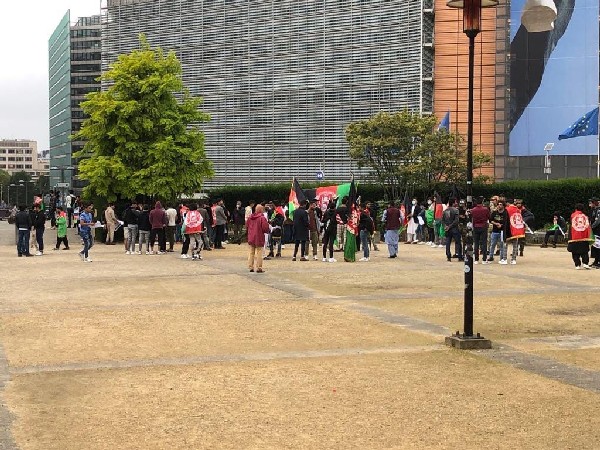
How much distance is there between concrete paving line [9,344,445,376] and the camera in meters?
8.87

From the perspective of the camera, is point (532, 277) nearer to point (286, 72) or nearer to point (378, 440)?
point (378, 440)

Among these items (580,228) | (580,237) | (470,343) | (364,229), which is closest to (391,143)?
(364,229)

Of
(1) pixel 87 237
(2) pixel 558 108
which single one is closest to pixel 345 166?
(2) pixel 558 108

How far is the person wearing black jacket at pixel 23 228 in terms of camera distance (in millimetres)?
25984

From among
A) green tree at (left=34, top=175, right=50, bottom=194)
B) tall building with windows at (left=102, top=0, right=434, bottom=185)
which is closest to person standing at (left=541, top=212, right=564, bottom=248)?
tall building with windows at (left=102, top=0, right=434, bottom=185)

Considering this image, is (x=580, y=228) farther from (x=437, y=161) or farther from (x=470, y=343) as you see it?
(x=437, y=161)

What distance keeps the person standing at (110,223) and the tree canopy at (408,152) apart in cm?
1388

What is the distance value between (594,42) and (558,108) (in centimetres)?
452

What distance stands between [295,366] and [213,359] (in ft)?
3.22

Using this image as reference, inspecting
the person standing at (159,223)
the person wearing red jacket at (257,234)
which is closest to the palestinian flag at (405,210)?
the person standing at (159,223)

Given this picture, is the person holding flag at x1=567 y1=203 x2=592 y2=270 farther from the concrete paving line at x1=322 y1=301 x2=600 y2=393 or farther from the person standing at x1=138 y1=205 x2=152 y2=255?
→ the person standing at x1=138 y1=205 x2=152 y2=255

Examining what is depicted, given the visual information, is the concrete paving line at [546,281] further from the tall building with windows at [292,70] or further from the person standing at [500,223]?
the tall building with windows at [292,70]

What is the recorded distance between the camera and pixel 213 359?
935 cm

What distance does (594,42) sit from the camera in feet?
173
